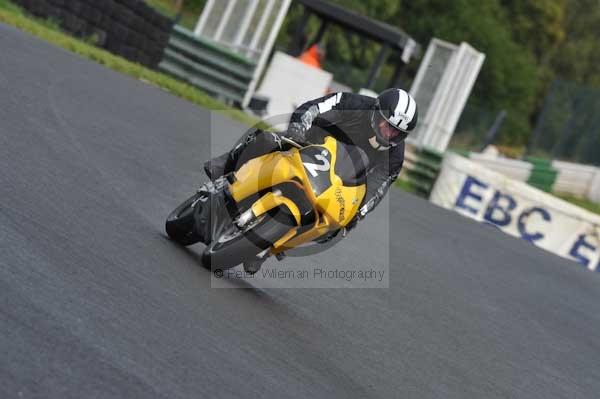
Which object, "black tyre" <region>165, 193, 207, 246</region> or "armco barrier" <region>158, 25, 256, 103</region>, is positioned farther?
"armco barrier" <region>158, 25, 256, 103</region>

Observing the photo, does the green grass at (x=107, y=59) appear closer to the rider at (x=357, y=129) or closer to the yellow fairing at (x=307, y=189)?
the rider at (x=357, y=129)

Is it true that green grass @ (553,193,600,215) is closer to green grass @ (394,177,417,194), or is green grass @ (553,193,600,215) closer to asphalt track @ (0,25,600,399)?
green grass @ (394,177,417,194)

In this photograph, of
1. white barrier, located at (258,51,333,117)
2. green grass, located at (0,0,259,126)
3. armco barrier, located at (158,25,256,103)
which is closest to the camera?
green grass, located at (0,0,259,126)

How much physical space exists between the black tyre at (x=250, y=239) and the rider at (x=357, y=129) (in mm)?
212

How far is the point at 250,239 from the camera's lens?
7590 millimetres

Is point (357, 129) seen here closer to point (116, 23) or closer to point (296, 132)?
point (296, 132)

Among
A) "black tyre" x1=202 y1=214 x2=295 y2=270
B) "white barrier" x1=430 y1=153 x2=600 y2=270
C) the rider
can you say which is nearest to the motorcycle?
"black tyre" x1=202 y1=214 x2=295 y2=270

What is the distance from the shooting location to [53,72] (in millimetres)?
14430

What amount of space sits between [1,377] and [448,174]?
16.6 metres

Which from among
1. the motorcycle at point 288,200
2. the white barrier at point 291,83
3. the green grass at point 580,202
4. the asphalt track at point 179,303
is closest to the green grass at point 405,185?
the white barrier at point 291,83

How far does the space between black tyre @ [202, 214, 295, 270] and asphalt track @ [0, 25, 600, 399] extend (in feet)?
0.70

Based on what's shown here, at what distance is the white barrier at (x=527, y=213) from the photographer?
61.7 feet

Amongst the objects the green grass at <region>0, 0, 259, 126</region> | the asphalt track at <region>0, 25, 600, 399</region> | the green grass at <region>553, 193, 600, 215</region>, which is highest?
the green grass at <region>553, 193, 600, 215</region>

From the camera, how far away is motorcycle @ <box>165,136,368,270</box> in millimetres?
7504
